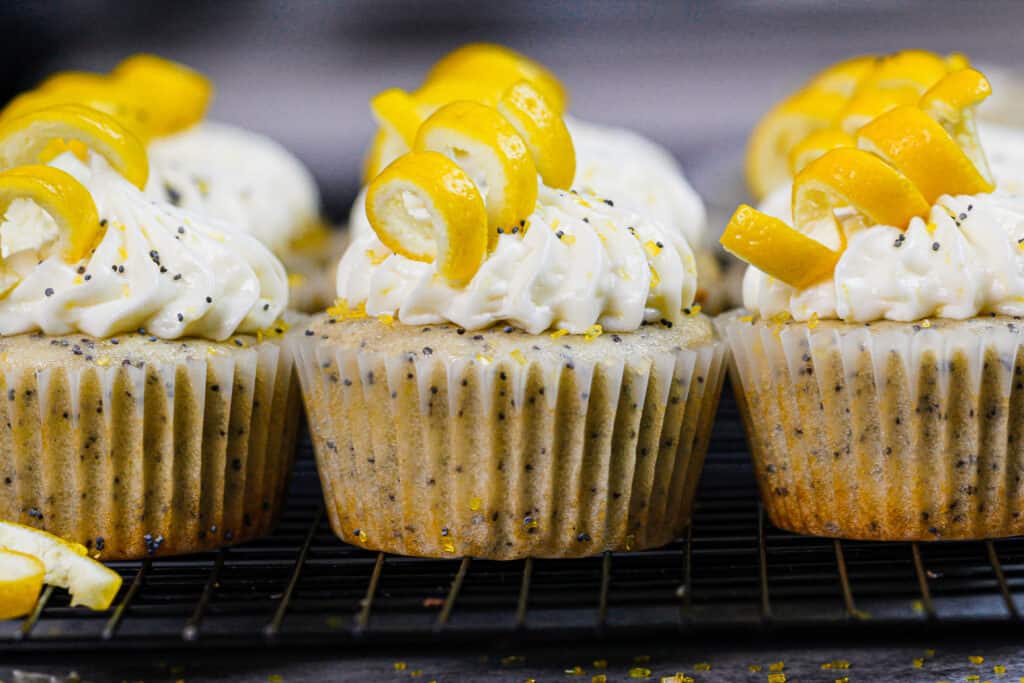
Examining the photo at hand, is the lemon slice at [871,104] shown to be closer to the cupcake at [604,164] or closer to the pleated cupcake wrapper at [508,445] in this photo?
the cupcake at [604,164]

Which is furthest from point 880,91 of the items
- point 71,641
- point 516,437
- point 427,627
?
point 71,641

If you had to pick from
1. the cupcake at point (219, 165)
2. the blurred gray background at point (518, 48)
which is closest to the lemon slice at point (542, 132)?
the cupcake at point (219, 165)

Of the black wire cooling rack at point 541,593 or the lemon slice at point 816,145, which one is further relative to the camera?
the lemon slice at point 816,145

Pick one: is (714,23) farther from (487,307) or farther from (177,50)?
(487,307)

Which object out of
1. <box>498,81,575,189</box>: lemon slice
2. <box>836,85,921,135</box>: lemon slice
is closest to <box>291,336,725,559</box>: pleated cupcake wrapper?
<box>498,81,575,189</box>: lemon slice

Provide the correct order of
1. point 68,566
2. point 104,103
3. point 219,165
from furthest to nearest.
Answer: point 219,165 < point 104,103 < point 68,566

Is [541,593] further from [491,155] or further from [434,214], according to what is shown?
[491,155]

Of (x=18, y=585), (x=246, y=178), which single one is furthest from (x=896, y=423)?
(x=246, y=178)
